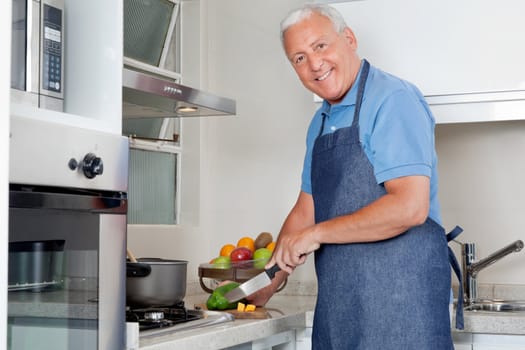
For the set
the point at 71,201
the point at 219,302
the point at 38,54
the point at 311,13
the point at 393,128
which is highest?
the point at 311,13

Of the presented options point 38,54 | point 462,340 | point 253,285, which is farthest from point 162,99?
point 462,340

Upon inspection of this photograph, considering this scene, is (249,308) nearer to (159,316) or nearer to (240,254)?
(240,254)

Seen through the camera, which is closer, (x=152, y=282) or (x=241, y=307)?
(x=152, y=282)

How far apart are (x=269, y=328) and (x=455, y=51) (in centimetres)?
106

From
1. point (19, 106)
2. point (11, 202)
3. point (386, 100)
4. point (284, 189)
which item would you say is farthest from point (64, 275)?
point (284, 189)

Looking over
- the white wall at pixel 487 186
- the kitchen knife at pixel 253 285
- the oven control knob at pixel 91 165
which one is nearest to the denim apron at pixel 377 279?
the kitchen knife at pixel 253 285

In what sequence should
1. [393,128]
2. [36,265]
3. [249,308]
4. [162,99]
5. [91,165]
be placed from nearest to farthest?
[36,265] → [91,165] → [393,128] → [162,99] → [249,308]

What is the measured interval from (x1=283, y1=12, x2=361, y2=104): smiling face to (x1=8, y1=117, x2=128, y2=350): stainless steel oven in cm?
61

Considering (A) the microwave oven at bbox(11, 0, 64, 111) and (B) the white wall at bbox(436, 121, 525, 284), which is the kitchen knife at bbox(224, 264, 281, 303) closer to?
(A) the microwave oven at bbox(11, 0, 64, 111)

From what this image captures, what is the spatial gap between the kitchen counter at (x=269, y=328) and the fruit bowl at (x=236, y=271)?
133 millimetres

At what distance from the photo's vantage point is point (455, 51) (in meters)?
2.58

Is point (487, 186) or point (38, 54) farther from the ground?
point (38, 54)

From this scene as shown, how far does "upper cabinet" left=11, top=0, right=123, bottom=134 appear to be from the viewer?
165 centimetres

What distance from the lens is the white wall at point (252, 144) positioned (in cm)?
297
